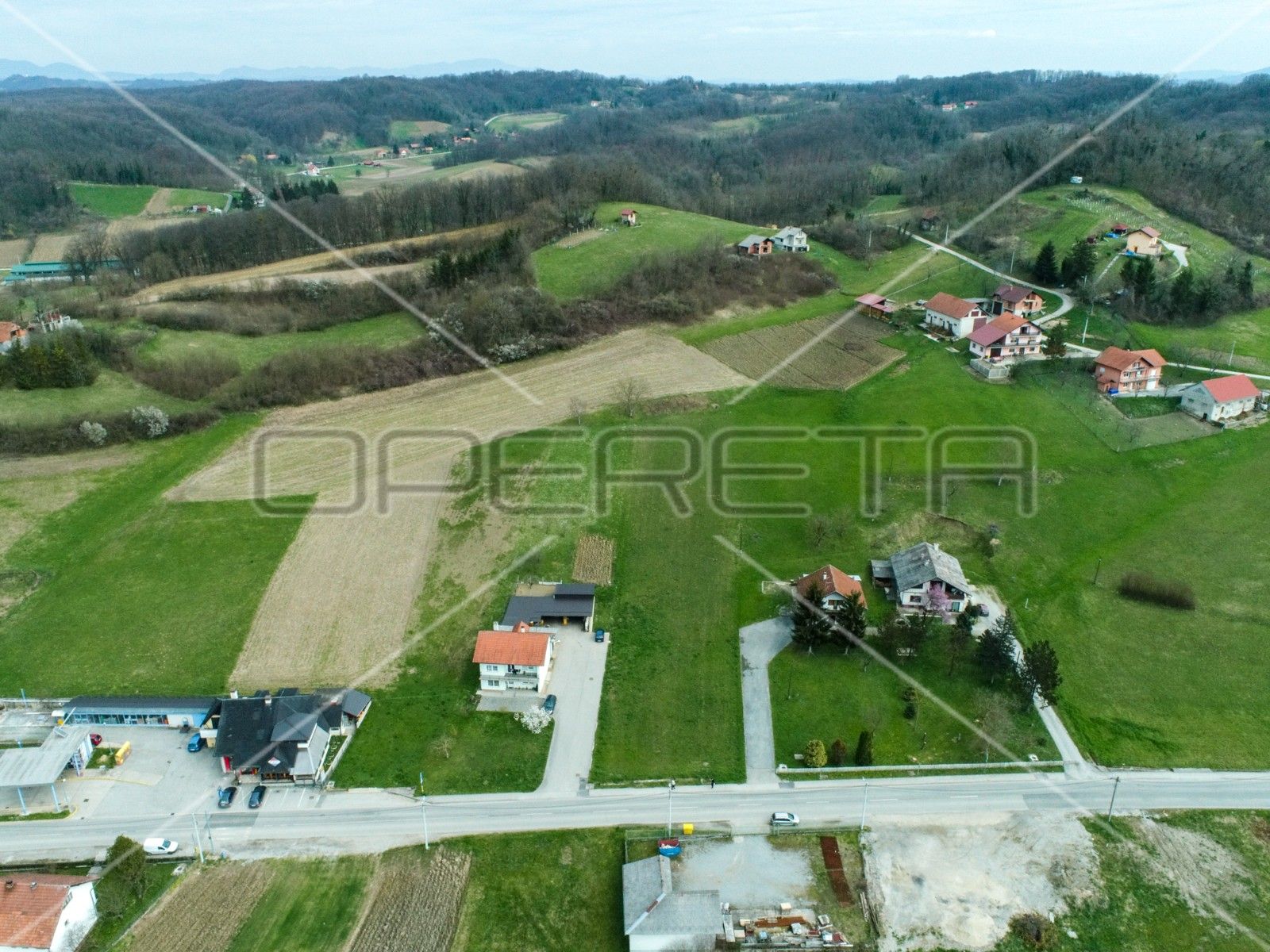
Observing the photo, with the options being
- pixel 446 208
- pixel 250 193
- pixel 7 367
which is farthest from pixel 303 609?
pixel 250 193

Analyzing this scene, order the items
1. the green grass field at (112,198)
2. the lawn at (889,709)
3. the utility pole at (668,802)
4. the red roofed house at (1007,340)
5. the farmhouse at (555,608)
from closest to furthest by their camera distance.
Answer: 1. the utility pole at (668,802)
2. the lawn at (889,709)
3. the farmhouse at (555,608)
4. the red roofed house at (1007,340)
5. the green grass field at (112,198)

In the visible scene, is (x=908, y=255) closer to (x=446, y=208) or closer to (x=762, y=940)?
(x=446, y=208)

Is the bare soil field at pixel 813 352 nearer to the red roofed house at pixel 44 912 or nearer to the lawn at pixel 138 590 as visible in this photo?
the lawn at pixel 138 590

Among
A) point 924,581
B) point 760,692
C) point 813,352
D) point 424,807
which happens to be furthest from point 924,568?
point 813,352

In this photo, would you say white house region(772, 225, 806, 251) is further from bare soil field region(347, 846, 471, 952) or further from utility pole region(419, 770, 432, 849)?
bare soil field region(347, 846, 471, 952)

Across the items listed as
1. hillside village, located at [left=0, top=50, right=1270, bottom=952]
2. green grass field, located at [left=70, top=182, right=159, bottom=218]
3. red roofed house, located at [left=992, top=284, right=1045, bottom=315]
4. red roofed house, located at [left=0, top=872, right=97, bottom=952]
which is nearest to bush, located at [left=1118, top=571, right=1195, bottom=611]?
hillside village, located at [left=0, top=50, right=1270, bottom=952]

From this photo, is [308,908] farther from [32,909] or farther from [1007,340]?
[1007,340]

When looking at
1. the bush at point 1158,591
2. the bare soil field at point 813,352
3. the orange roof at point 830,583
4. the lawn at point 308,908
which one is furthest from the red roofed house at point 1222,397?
the lawn at point 308,908
